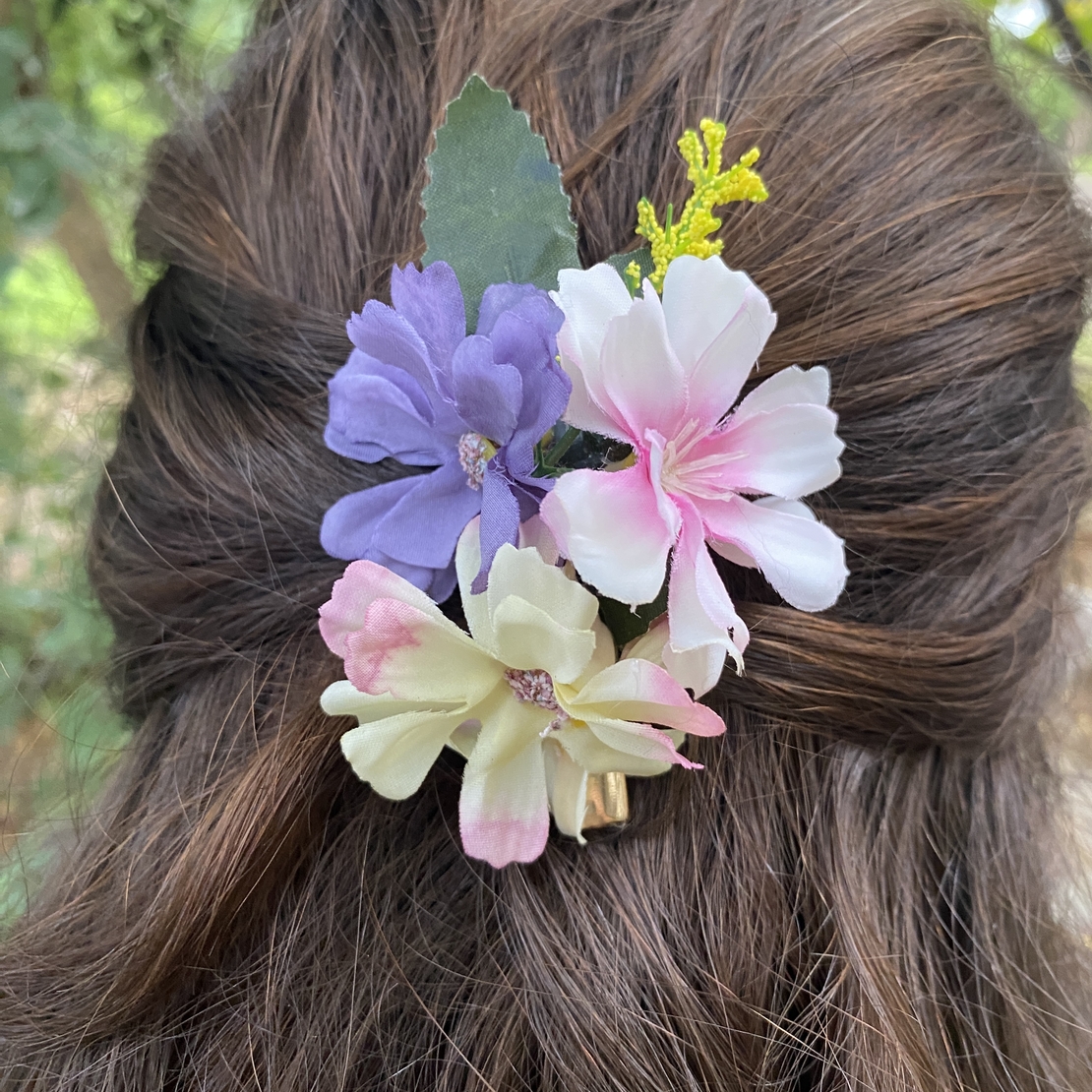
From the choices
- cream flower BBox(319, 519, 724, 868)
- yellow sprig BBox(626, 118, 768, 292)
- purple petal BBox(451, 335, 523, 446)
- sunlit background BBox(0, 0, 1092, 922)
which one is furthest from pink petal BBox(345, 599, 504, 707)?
sunlit background BBox(0, 0, 1092, 922)

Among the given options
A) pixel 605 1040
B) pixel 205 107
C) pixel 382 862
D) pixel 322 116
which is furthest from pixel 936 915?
pixel 205 107

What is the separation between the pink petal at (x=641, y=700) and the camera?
0.43 meters

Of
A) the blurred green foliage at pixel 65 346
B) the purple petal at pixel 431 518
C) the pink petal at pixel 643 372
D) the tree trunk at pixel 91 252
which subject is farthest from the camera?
the tree trunk at pixel 91 252

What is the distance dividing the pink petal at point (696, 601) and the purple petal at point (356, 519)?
0.18 meters

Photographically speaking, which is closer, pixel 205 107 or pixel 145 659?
pixel 145 659

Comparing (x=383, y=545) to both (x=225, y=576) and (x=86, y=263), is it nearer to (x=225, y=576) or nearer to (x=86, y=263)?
(x=225, y=576)

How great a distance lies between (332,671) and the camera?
54 centimetres

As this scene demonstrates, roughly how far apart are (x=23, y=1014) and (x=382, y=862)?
0.26 meters

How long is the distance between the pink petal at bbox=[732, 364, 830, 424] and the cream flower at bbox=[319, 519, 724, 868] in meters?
0.13

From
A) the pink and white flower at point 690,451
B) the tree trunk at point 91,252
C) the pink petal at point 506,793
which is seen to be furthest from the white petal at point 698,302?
the tree trunk at point 91,252

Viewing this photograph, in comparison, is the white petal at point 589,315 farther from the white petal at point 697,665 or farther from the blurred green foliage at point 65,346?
the blurred green foliage at point 65,346

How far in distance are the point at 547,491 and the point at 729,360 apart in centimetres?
11

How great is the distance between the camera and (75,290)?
4.43 ft

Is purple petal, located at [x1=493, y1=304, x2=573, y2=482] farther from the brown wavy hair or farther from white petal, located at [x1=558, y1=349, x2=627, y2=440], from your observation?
the brown wavy hair
